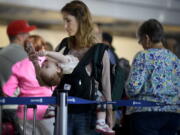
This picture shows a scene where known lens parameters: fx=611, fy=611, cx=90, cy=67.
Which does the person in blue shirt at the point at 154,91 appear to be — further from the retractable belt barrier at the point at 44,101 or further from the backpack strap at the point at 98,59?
the backpack strap at the point at 98,59

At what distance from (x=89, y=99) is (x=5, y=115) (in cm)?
239

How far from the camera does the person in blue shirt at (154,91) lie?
4930 millimetres

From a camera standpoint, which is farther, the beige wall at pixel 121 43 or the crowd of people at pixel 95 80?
the beige wall at pixel 121 43

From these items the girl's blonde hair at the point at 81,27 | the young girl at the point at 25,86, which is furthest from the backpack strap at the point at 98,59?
the young girl at the point at 25,86

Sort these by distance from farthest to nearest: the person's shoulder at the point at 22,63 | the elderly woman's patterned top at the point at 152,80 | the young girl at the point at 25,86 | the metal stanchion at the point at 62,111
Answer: the person's shoulder at the point at 22,63
the young girl at the point at 25,86
the elderly woman's patterned top at the point at 152,80
the metal stanchion at the point at 62,111

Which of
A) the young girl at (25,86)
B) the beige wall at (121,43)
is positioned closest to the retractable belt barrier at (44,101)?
the young girl at (25,86)

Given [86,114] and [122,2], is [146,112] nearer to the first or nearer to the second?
[86,114]

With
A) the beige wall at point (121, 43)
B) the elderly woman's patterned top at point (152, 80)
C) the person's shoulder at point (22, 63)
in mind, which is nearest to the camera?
the elderly woman's patterned top at point (152, 80)

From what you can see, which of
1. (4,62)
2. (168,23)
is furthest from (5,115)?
(168,23)

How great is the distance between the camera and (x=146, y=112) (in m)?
4.93

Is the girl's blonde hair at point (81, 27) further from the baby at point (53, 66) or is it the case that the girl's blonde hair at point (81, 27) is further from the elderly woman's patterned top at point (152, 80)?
the elderly woman's patterned top at point (152, 80)

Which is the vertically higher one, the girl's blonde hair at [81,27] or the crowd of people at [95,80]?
the girl's blonde hair at [81,27]

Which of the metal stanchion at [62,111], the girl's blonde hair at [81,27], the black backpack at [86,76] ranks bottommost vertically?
the metal stanchion at [62,111]

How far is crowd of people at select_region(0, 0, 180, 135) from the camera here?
4.45m
